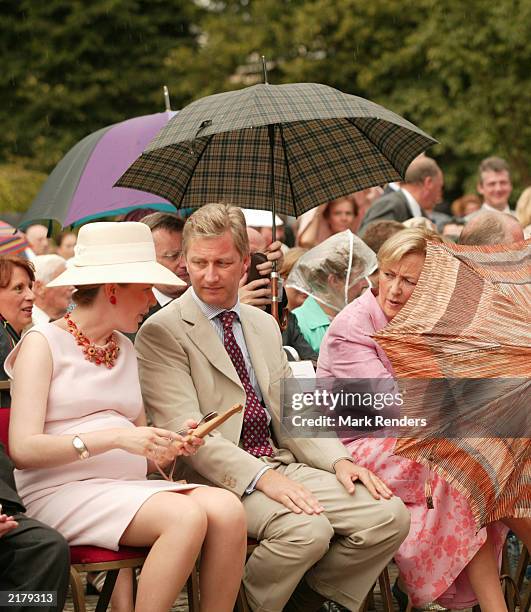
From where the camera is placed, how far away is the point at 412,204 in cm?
951

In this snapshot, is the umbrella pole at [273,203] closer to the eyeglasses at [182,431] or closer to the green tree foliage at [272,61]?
the eyeglasses at [182,431]

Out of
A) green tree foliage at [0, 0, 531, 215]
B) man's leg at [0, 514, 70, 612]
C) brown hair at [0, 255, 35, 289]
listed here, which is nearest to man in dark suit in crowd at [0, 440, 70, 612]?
man's leg at [0, 514, 70, 612]

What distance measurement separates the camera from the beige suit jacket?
4.93 m

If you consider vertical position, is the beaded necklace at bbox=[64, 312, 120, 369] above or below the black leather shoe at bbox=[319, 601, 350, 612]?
above

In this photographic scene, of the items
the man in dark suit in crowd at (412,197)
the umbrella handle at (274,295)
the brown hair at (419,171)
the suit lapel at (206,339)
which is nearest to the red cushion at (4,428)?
the suit lapel at (206,339)

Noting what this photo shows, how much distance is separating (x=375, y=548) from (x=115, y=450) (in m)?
1.11

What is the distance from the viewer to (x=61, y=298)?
7699 mm

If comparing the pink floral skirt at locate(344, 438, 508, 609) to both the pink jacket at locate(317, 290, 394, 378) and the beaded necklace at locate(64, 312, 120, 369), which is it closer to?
the pink jacket at locate(317, 290, 394, 378)

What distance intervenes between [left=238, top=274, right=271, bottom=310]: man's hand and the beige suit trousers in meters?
1.09

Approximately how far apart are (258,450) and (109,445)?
38.3 inches

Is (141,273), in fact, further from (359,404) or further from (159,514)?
(359,404)

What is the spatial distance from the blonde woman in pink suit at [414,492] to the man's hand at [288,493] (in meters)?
0.54

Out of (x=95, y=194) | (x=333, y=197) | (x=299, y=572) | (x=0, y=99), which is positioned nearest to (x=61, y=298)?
(x=95, y=194)

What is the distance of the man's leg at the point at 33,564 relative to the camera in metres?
4.12
